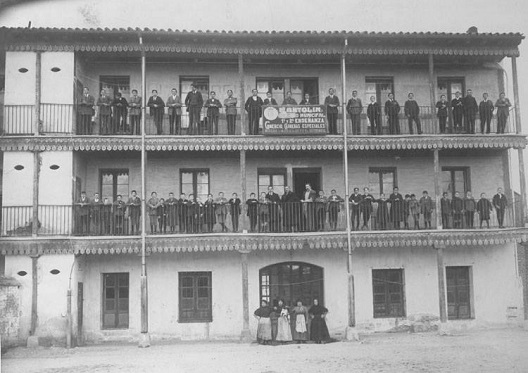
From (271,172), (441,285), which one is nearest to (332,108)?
(271,172)

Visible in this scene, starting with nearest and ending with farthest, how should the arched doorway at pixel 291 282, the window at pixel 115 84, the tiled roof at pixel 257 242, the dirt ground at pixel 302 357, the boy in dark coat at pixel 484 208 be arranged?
the dirt ground at pixel 302 357 < the tiled roof at pixel 257 242 < the boy in dark coat at pixel 484 208 < the arched doorway at pixel 291 282 < the window at pixel 115 84

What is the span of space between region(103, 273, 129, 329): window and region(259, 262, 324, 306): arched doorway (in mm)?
4908

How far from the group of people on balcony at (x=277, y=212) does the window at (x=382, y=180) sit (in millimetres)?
1563

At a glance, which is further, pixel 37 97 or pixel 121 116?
pixel 121 116

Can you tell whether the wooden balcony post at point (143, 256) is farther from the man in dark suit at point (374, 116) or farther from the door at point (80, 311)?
the man in dark suit at point (374, 116)

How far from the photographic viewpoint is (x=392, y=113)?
24234 millimetres

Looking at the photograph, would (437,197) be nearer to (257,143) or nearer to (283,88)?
(257,143)

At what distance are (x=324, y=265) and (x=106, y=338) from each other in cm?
814

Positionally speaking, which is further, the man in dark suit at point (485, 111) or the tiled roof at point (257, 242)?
the man in dark suit at point (485, 111)

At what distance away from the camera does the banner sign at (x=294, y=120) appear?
78.2 ft

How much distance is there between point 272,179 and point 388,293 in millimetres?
6019

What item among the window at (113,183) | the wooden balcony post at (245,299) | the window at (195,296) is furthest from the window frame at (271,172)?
the window at (113,183)

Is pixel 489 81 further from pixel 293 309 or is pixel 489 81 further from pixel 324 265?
pixel 293 309

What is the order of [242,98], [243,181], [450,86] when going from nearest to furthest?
[243,181] < [242,98] < [450,86]
